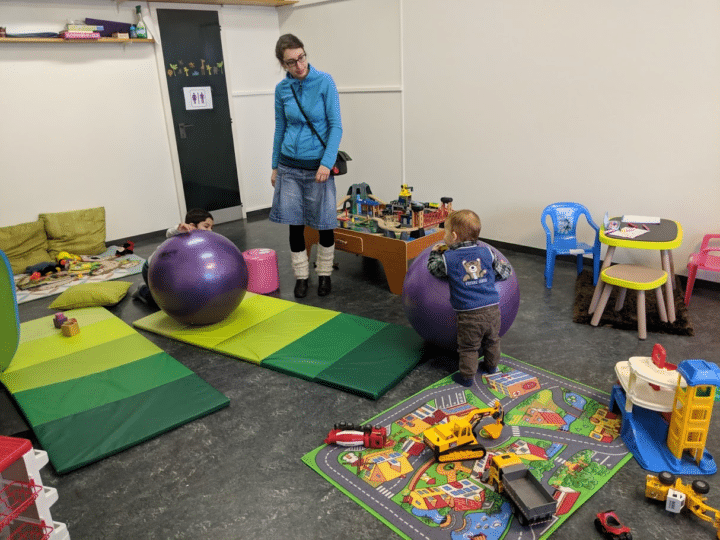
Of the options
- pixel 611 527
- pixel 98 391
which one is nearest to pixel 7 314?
pixel 98 391

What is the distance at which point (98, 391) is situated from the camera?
123 inches

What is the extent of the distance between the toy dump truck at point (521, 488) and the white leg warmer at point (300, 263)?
2.53 meters

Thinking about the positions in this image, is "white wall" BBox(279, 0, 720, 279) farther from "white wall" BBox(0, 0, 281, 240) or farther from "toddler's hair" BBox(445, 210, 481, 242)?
"toddler's hair" BBox(445, 210, 481, 242)

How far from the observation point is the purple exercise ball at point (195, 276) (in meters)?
3.59

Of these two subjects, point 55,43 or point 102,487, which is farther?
point 55,43

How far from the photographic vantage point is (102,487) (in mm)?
2428


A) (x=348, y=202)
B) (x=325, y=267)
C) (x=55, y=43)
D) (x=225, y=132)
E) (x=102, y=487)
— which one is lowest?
(x=102, y=487)

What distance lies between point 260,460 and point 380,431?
0.56 metres

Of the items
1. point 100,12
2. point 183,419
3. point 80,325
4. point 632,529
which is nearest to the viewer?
point 632,529

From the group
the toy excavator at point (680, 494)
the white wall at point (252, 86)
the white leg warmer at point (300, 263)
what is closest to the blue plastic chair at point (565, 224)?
the white leg warmer at point (300, 263)

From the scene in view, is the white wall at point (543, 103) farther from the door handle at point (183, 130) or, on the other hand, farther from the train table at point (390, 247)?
the door handle at point (183, 130)

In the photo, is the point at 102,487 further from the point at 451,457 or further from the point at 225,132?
the point at 225,132

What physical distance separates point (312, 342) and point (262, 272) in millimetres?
1132

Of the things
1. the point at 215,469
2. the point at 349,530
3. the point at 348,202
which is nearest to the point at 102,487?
the point at 215,469
